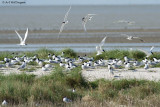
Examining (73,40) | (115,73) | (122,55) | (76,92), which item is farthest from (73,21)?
(76,92)

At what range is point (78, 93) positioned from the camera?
45.4 ft

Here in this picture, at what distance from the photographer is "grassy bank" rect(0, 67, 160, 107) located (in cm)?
1220

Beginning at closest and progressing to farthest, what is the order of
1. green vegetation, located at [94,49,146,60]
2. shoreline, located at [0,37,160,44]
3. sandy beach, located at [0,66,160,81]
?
sandy beach, located at [0,66,160,81], green vegetation, located at [94,49,146,60], shoreline, located at [0,37,160,44]

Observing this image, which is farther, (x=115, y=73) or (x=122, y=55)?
(x=122, y=55)

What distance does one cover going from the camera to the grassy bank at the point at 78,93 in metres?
12.2

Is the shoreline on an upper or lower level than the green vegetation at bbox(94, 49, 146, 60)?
upper

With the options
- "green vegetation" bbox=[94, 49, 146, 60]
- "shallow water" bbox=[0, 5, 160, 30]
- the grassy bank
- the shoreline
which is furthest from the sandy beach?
"shallow water" bbox=[0, 5, 160, 30]

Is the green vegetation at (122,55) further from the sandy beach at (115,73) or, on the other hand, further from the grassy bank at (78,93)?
the grassy bank at (78,93)

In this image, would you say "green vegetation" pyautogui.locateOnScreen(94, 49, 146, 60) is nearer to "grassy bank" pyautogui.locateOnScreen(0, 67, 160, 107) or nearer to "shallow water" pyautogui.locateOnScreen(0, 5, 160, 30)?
"grassy bank" pyautogui.locateOnScreen(0, 67, 160, 107)

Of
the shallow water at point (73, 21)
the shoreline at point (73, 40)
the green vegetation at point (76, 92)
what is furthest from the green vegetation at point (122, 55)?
the shallow water at point (73, 21)

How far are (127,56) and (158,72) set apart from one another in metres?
4.53

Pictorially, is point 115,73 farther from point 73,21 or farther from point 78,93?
point 73,21

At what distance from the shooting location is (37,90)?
13.1m

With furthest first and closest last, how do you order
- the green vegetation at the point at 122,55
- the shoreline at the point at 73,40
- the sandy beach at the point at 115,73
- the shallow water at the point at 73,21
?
the shallow water at the point at 73,21
the shoreline at the point at 73,40
the green vegetation at the point at 122,55
the sandy beach at the point at 115,73
